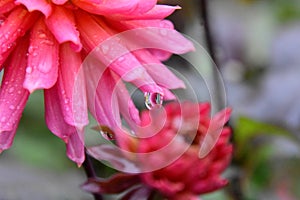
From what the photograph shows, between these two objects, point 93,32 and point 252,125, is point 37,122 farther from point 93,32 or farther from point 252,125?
point 93,32

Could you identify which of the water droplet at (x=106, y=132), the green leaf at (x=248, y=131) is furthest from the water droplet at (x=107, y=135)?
the green leaf at (x=248, y=131)

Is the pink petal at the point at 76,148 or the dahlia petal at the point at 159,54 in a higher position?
the dahlia petal at the point at 159,54

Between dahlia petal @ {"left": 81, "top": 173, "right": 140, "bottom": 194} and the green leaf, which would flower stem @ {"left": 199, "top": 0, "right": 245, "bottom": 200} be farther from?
dahlia petal @ {"left": 81, "top": 173, "right": 140, "bottom": 194}

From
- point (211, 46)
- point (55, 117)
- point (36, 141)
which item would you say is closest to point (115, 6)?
point (55, 117)

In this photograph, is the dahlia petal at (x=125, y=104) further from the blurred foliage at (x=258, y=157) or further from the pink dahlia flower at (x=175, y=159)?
the blurred foliage at (x=258, y=157)

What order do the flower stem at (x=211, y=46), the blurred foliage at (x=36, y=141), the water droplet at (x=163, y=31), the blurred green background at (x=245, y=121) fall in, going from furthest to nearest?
the blurred foliage at (x=36, y=141) → the blurred green background at (x=245, y=121) → the flower stem at (x=211, y=46) → the water droplet at (x=163, y=31)

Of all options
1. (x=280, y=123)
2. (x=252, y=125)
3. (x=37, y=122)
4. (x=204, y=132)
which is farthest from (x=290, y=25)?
(x=204, y=132)

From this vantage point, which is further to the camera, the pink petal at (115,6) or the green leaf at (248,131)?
the green leaf at (248,131)

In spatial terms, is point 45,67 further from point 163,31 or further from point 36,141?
point 36,141
